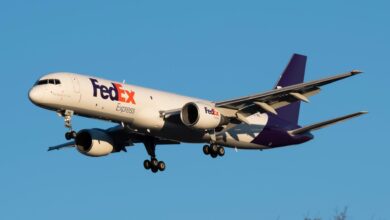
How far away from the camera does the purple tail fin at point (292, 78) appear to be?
72.4 m

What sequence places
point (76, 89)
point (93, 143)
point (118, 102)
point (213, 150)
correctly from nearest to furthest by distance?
point (76, 89), point (118, 102), point (213, 150), point (93, 143)

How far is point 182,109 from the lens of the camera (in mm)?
62938

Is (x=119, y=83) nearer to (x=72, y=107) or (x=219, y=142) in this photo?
(x=72, y=107)

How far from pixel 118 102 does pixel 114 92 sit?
24.9 inches

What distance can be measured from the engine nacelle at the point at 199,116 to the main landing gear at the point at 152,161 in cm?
680

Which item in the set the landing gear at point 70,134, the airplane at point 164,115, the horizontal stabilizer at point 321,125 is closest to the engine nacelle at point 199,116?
the airplane at point 164,115

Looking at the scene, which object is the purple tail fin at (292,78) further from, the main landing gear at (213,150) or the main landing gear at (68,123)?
the main landing gear at (68,123)

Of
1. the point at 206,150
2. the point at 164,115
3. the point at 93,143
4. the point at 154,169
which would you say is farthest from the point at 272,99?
the point at 93,143

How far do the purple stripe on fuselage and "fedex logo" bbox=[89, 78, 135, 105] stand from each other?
994cm

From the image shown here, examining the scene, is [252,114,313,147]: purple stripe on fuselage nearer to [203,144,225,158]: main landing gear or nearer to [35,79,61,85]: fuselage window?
[203,144,225,158]: main landing gear

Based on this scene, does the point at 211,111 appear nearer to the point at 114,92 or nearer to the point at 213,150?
the point at 213,150

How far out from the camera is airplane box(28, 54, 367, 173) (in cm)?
6125

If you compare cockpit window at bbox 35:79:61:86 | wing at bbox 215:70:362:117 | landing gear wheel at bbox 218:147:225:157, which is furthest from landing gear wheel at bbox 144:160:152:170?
cockpit window at bbox 35:79:61:86

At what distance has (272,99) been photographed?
64312mm
